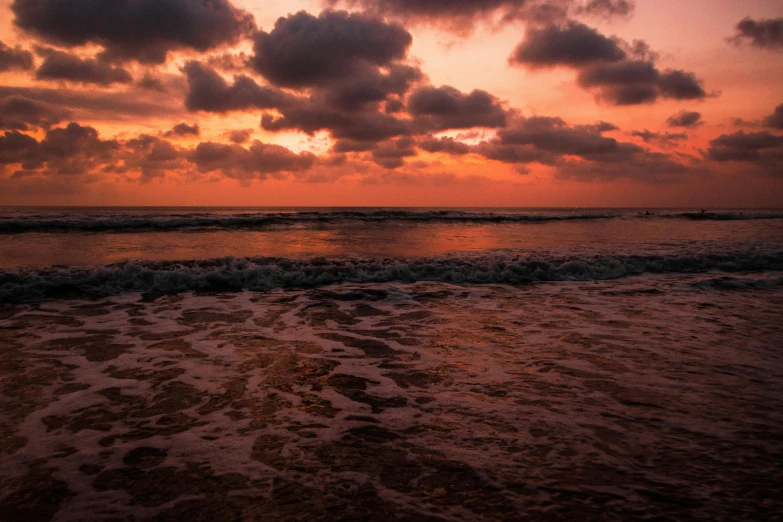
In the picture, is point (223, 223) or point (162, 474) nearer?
point (162, 474)

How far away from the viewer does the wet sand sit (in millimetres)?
2912

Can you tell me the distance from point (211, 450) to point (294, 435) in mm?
632

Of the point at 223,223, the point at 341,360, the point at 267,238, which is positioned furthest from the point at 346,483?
the point at 223,223

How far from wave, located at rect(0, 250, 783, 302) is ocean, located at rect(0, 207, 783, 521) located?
11 centimetres

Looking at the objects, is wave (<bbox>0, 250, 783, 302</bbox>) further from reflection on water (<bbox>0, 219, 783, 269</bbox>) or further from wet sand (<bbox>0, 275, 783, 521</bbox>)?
reflection on water (<bbox>0, 219, 783, 269</bbox>)

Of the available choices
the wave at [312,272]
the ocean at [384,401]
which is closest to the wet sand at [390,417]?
the ocean at [384,401]

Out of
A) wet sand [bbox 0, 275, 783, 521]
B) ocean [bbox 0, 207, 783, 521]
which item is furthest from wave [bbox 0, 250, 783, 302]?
wet sand [bbox 0, 275, 783, 521]

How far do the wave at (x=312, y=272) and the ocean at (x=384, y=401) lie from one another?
0.11 meters

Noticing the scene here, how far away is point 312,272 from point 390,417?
7.74m

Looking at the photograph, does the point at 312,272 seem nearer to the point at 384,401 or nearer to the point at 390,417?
the point at 384,401

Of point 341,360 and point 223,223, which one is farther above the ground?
point 223,223

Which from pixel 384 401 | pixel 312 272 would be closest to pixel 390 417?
pixel 384 401

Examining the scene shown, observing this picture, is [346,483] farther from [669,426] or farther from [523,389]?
[669,426]

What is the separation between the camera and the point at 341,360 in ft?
18.8
